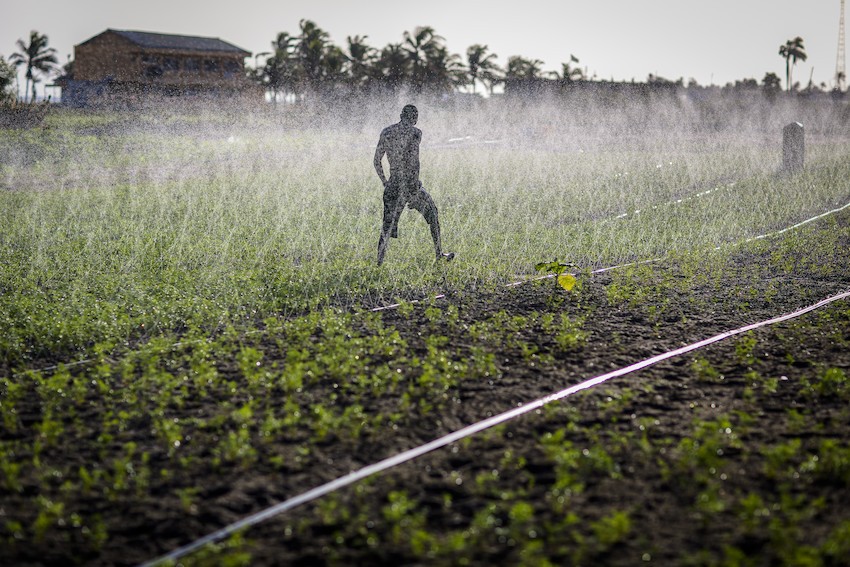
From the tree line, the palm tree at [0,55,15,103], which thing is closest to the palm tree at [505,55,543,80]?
the tree line

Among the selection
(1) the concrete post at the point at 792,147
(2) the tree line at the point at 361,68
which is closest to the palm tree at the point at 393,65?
(2) the tree line at the point at 361,68

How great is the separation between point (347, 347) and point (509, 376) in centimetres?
153

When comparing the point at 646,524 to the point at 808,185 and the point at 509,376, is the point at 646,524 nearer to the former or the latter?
the point at 509,376

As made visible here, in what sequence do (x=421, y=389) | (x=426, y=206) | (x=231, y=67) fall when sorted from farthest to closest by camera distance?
(x=231, y=67) < (x=426, y=206) < (x=421, y=389)

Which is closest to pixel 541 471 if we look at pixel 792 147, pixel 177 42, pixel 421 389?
pixel 421 389

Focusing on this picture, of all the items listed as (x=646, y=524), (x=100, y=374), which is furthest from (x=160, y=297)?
(x=646, y=524)

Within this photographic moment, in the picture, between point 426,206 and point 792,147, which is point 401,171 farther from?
point 792,147

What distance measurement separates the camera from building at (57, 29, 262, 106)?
50.8m

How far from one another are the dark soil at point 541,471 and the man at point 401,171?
3717 millimetres

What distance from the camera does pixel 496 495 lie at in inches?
186

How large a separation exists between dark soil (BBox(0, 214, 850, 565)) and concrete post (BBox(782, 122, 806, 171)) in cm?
2184

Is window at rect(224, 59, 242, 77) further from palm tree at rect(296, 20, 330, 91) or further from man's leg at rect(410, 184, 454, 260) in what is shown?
man's leg at rect(410, 184, 454, 260)

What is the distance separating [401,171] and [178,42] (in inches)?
1978

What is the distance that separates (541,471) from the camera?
200 inches
